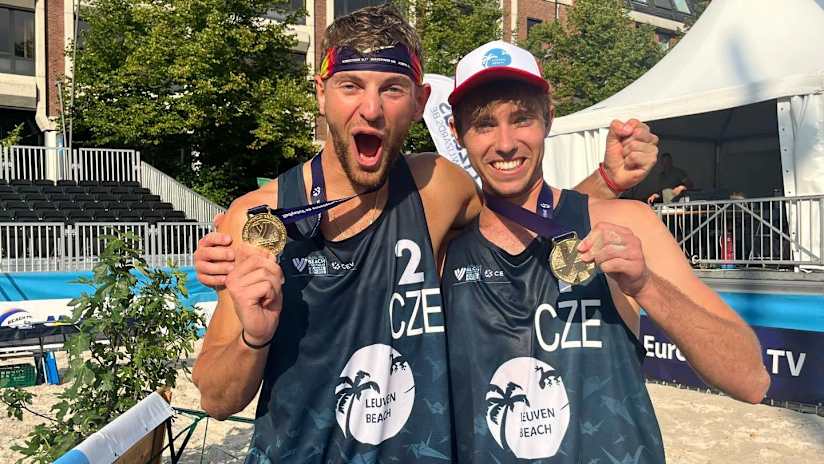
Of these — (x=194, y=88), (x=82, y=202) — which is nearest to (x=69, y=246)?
(x=82, y=202)

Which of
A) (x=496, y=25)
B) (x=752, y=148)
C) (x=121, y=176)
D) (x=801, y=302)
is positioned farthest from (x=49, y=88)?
(x=801, y=302)

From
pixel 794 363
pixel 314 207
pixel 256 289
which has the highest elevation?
pixel 314 207

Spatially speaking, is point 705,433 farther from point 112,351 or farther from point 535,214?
point 535,214

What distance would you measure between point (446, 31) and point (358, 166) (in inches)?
1057

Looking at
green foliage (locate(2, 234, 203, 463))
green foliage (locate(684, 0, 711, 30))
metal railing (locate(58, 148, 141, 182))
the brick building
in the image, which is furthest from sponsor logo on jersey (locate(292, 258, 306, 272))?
green foliage (locate(684, 0, 711, 30))

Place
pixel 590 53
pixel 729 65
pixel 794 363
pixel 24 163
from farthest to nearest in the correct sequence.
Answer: pixel 590 53, pixel 24 163, pixel 729 65, pixel 794 363

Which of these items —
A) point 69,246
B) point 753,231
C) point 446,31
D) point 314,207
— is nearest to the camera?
point 314,207

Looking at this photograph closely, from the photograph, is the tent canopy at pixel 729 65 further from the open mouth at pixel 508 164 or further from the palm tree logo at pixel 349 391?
the palm tree logo at pixel 349 391

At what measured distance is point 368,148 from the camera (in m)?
2.22

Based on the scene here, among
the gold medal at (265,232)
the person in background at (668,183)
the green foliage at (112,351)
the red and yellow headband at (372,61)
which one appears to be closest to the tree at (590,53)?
the person in background at (668,183)

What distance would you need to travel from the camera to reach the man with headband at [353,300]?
7.02ft

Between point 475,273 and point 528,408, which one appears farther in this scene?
point 475,273

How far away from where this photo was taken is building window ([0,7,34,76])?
82.1 feet

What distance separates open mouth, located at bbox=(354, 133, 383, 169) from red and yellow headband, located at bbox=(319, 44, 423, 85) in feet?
0.73
